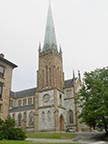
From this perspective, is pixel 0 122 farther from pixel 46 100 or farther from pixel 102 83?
pixel 46 100

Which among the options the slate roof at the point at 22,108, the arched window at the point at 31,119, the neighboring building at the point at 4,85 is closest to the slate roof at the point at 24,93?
the slate roof at the point at 22,108

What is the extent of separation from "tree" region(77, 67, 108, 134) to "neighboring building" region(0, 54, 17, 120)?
12.2m

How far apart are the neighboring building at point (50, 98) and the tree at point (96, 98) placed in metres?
21.4

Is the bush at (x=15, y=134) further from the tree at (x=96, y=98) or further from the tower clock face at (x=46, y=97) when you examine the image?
the tower clock face at (x=46, y=97)

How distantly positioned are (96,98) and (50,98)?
2666cm

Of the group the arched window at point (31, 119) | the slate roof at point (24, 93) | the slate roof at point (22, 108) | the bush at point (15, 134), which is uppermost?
the slate roof at point (24, 93)

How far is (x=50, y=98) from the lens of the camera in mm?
57812

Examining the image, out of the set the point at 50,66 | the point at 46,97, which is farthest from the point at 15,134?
the point at 50,66

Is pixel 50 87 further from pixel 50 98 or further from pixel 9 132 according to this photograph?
pixel 9 132

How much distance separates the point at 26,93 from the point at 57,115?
23.6 meters

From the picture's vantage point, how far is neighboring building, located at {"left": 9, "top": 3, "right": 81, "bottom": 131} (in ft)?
184

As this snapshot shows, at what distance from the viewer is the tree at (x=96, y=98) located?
31516 mm

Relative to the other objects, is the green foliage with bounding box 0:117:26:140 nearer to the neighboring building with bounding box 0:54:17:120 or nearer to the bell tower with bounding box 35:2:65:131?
the neighboring building with bounding box 0:54:17:120

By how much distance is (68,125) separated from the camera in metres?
58.2
